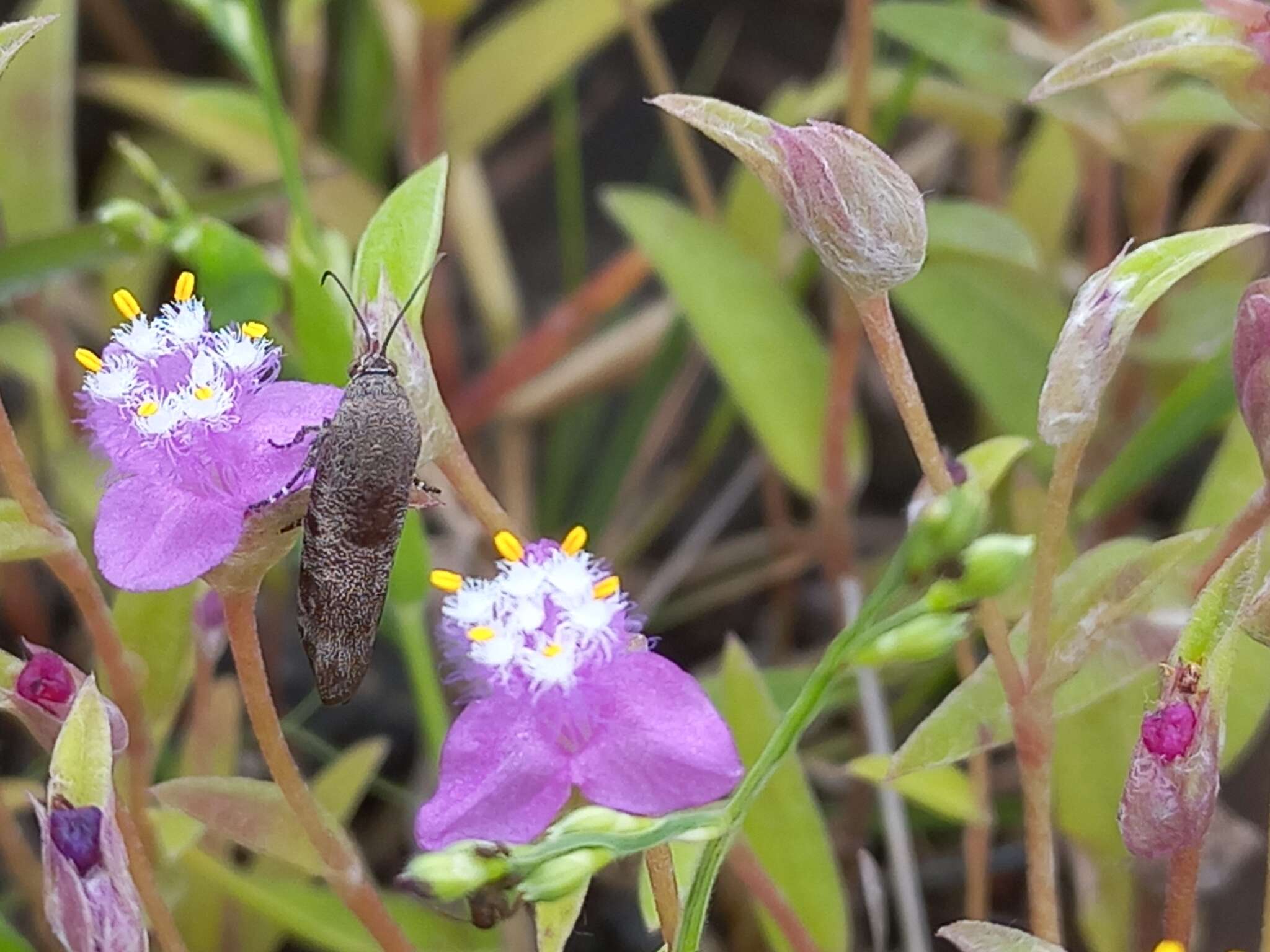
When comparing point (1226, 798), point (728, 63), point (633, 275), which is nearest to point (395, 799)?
point (633, 275)

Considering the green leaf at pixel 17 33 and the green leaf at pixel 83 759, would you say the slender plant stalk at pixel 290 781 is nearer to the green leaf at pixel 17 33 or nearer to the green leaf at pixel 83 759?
the green leaf at pixel 83 759

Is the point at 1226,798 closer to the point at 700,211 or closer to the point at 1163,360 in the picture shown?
the point at 1163,360

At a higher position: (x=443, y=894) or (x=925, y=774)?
(x=443, y=894)

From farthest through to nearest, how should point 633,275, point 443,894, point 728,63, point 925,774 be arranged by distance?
point 728,63 → point 633,275 → point 925,774 → point 443,894

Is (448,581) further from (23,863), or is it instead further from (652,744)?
(23,863)

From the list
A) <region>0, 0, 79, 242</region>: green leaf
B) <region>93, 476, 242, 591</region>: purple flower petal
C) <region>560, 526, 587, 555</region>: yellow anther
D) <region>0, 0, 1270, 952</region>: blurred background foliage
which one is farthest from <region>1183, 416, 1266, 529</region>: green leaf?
<region>0, 0, 79, 242</region>: green leaf

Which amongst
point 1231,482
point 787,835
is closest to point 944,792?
point 787,835
